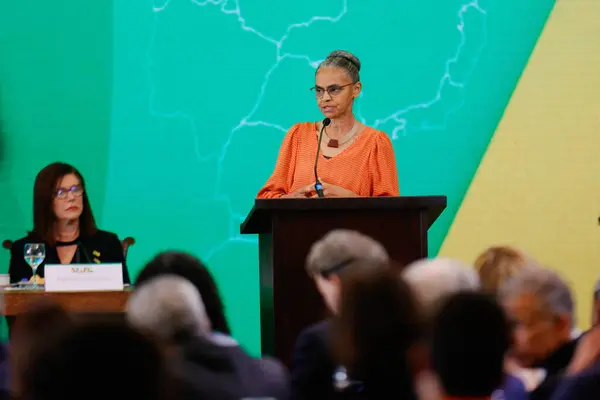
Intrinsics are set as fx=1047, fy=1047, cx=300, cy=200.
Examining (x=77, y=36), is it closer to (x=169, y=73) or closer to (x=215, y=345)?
(x=169, y=73)

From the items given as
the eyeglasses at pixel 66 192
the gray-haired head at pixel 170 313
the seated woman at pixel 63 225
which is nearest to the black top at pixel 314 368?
the gray-haired head at pixel 170 313

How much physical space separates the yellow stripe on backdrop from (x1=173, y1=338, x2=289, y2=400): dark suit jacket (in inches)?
140

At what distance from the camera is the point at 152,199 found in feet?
17.6

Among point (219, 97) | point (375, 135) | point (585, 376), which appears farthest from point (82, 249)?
point (585, 376)

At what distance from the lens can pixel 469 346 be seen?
181 cm

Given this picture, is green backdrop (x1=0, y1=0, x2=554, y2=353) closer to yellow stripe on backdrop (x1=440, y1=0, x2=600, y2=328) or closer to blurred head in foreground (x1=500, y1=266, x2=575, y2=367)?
yellow stripe on backdrop (x1=440, y1=0, x2=600, y2=328)

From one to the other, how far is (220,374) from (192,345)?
0.25 ft

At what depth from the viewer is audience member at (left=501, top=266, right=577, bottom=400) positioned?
226cm

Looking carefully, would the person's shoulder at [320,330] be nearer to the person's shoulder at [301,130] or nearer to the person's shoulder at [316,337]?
the person's shoulder at [316,337]

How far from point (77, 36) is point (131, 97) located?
42cm

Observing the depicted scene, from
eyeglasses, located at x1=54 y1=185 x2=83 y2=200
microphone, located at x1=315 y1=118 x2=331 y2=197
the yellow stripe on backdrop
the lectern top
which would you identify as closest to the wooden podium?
the lectern top

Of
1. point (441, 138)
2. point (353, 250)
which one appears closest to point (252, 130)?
point (441, 138)

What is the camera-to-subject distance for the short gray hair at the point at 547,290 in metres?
2.25

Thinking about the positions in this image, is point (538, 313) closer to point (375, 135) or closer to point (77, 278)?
point (77, 278)
